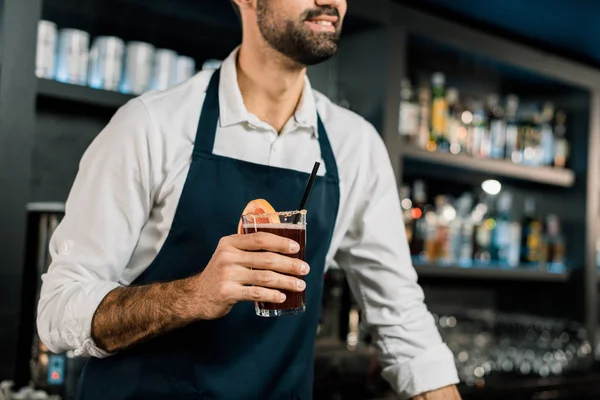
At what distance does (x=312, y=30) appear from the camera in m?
1.59

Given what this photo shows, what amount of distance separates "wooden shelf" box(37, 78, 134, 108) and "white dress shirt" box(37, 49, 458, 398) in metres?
0.61

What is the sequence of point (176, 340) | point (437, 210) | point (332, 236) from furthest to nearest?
point (437, 210) → point (332, 236) → point (176, 340)

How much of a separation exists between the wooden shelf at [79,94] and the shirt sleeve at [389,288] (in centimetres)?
86

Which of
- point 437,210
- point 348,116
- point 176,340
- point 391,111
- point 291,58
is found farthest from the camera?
point 437,210

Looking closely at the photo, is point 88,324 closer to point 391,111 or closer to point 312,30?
point 312,30

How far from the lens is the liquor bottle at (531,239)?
3662 millimetres

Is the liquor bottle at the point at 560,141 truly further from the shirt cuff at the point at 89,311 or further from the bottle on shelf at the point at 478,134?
the shirt cuff at the point at 89,311

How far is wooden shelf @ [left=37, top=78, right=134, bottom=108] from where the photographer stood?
2.12m

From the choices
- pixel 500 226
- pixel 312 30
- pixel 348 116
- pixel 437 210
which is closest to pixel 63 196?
pixel 348 116

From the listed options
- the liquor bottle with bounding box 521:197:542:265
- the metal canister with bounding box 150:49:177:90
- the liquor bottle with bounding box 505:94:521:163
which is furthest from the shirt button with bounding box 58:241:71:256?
the liquor bottle with bounding box 521:197:542:265

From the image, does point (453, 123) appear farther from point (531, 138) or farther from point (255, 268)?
point (255, 268)

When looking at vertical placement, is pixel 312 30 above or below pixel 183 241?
above

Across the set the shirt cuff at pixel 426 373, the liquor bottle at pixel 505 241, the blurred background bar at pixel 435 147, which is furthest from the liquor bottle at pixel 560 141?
the shirt cuff at pixel 426 373

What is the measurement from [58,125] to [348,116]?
42.9 inches
